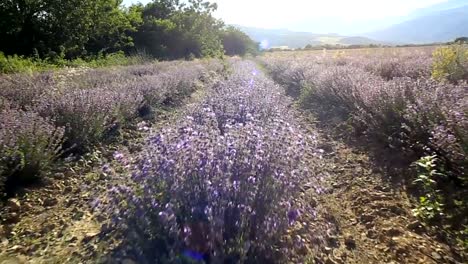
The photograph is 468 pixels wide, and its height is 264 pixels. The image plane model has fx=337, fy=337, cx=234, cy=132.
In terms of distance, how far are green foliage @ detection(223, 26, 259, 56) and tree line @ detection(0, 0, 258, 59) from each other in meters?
9.18

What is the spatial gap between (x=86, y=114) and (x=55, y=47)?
44.1ft

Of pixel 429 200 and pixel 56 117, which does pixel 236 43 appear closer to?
pixel 56 117

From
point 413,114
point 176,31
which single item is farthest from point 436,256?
point 176,31

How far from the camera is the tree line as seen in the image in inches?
553

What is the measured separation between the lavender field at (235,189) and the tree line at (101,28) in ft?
31.8

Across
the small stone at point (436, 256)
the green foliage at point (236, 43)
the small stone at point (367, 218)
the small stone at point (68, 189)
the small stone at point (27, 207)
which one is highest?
the small stone at point (27, 207)

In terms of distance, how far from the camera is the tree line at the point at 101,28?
46.1 ft

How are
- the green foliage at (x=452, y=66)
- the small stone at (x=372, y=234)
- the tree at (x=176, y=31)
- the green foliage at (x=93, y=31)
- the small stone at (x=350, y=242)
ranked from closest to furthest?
the small stone at (x=350, y=242)
the small stone at (x=372, y=234)
the green foliage at (x=452, y=66)
the green foliage at (x=93, y=31)
the tree at (x=176, y=31)

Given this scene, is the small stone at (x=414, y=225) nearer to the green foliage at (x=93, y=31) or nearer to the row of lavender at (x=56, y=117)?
the row of lavender at (x=56, y=117)

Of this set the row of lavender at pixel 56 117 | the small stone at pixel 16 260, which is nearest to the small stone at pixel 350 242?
the small stone at pixel 16 260

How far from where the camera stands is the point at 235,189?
5.87 feet

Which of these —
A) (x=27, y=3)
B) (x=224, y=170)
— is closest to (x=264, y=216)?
(x=224, y=170)

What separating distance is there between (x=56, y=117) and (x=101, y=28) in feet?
51.9

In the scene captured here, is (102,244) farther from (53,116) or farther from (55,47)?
(55,47)
